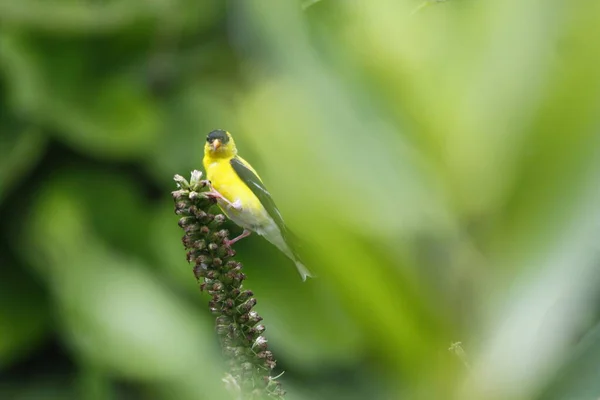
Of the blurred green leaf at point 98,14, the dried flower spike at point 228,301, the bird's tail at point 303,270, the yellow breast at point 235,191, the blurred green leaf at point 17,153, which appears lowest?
the dried flower spike at point 228,301

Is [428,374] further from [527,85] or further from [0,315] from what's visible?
[0,315]

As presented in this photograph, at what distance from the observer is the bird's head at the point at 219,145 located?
8.4 inches

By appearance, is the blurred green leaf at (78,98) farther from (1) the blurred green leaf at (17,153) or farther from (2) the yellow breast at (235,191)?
(2) the yellow breast at (235,191)

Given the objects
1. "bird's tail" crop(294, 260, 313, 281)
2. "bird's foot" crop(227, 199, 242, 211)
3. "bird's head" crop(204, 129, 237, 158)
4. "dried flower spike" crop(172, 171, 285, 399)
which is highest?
"bird's head" crop(204, 129, 237, 158)

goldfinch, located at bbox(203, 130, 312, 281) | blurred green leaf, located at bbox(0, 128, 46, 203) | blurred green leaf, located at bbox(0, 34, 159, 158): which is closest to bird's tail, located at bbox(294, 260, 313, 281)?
goldfinch, located at bbox(203, 130, 312, 281)

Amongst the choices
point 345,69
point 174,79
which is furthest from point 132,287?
point 345,69

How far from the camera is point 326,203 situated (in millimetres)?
170

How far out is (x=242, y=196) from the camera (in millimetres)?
204

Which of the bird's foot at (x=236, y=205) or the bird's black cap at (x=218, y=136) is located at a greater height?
the bird's black cap at (x=218, y=136)

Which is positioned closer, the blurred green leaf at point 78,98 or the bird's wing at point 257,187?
the bird's wing at point 257,187

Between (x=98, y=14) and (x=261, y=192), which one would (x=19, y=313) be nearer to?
(x=98, y=14)

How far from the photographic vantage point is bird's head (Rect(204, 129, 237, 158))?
0.70 ft

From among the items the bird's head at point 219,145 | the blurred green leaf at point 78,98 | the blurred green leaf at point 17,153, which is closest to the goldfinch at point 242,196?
the bird's head at point 219,145

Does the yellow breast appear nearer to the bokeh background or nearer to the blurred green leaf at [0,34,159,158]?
the bokeh background
